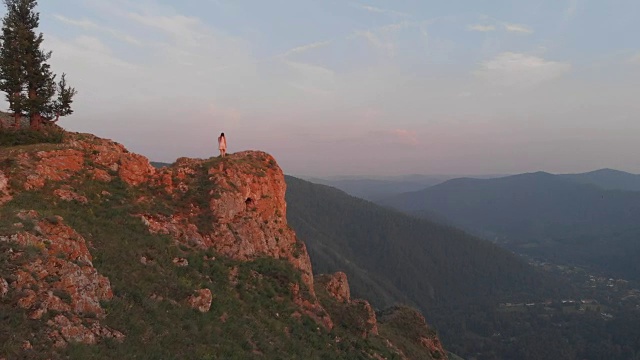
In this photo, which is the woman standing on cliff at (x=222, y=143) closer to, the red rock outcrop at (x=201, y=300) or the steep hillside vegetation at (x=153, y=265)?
the steep hillside vegetation at (x=153, y=265)

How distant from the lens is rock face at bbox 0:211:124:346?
42.6 ft

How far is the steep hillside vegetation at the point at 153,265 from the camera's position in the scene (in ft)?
45.5

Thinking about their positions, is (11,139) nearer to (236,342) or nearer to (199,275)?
(199,275)

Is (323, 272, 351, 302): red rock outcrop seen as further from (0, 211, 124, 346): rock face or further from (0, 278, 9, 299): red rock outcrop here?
(0, 278, 9, 299): red rock outcrop

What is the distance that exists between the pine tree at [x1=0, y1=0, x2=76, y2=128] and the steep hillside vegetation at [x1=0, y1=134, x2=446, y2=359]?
3738mm

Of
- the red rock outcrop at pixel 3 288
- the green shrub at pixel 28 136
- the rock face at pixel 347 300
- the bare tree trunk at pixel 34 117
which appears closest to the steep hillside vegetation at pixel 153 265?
the red rock outcrop at pixel 3 288

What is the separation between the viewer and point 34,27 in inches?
1342

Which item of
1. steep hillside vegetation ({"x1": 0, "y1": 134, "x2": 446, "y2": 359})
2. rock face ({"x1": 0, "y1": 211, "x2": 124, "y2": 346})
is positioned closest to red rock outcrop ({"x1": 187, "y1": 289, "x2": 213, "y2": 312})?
steep hillside vegetation ({"x1": 0, "y1": 134, "x2": 446, "y2": 359})

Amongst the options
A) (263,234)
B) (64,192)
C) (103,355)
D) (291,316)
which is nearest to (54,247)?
(103,355)

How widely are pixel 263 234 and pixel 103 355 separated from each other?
19.9 metres

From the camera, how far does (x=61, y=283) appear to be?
48.2 ft

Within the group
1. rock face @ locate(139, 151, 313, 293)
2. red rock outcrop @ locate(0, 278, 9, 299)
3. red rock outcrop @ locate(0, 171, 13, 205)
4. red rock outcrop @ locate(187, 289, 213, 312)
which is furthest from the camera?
rock face @ locate(139, 151, 313, 293)

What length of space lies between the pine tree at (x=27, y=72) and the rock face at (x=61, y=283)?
2033 cm

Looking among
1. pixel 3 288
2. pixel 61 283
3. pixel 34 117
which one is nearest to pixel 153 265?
pixel 61 283
